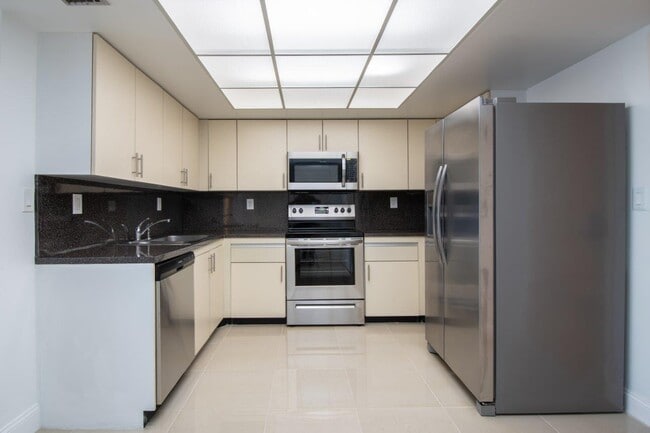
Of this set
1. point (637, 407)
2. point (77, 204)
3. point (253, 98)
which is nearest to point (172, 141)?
point (253, 98)

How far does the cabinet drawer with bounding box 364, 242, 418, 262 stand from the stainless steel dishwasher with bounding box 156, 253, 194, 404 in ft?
6.10

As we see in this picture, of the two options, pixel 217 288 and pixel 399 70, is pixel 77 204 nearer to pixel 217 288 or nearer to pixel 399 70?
pixel 217 288

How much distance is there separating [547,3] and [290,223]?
3211 mm

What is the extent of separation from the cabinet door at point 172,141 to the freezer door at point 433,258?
205cm

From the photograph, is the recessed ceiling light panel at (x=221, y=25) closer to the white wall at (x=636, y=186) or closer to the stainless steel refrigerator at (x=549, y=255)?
the stainless steel refrigerator at (x=549, y=255)

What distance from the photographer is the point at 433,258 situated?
304cm

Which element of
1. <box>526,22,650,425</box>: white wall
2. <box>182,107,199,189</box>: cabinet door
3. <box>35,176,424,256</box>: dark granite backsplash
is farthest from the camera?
<box>35,176,424,256</box>: dark granite backsplash

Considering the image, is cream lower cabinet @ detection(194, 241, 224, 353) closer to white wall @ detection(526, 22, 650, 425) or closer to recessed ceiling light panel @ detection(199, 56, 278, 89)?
recessed ceiling light panel @ detection(199, 56, 278, 89)

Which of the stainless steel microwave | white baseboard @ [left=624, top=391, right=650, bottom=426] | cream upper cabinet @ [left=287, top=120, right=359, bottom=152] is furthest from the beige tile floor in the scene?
cream upper cabinet @ [left=287, top=120, right=359, bottom=152]

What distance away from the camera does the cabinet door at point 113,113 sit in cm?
221

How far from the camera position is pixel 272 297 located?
407 centimetres

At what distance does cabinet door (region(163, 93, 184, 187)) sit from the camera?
127 inches

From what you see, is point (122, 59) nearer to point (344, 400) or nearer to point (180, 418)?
point (180, 418)

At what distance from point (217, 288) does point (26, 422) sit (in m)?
1.81
